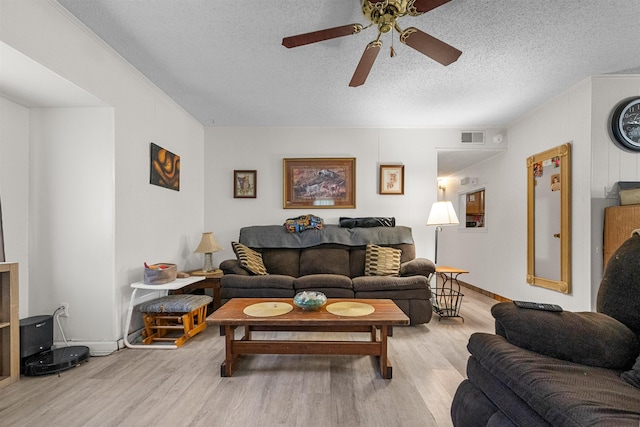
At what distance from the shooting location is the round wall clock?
9.64ft

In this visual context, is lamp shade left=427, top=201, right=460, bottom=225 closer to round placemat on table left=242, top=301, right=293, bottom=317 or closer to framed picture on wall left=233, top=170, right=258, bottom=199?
round placemat on table left=242, top=301, right=293, bottom=317

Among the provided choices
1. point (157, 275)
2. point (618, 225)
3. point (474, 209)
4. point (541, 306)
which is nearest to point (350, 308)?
point (541, 306)

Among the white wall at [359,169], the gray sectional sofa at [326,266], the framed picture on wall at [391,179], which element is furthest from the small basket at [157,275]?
the framed picture on wall at [391,179]

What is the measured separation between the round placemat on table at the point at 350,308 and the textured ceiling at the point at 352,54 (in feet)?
6.90

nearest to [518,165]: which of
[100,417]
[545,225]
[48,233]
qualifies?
[545,225]

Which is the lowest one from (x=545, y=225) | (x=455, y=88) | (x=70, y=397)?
(x=70, y=397)

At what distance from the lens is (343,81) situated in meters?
3.03

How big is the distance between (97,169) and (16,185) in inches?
23.9

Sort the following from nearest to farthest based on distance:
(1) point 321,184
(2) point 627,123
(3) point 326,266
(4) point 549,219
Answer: (2) point 627,123 < (4) point 549,219 < (3) point 326,266 < (1) point 321,184

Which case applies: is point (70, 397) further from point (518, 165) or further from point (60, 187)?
point (518, 165)

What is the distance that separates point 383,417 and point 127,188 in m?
2.76

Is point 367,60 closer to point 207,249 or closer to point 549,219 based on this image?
point 207,249

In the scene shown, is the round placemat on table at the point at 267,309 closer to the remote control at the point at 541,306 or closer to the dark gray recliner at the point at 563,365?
the dark gray recliner at the point at 563,365

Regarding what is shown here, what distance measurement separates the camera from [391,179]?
4359mm
